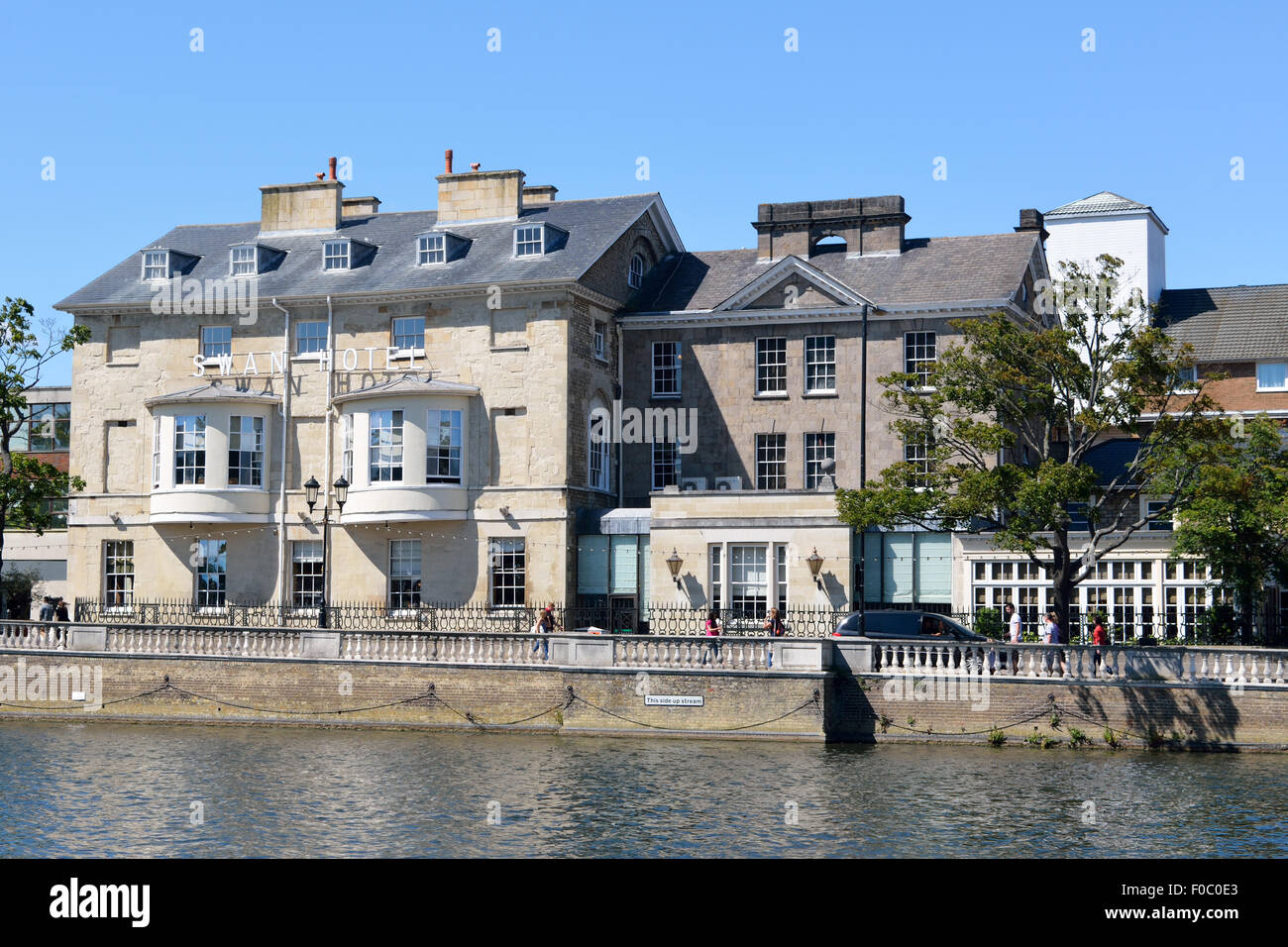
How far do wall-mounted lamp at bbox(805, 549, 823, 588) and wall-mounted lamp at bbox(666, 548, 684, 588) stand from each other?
3710mm

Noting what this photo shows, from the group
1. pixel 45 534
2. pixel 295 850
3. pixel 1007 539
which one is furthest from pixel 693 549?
pixel 45 534

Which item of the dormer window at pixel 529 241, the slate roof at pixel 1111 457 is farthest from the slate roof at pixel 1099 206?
the dormer window at pixel 529 241

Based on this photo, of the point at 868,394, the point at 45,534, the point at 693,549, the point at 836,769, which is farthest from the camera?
the point at 45,534

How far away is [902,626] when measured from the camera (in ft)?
114

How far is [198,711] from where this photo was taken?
37125 mm

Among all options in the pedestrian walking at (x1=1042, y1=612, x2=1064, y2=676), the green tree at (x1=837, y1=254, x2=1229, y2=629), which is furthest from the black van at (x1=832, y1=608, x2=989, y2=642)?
the green tree at (x1=837, y1=254, x2=1229, y2=629)

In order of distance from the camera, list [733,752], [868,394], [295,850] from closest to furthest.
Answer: [295,850], [733,752], [868,394]

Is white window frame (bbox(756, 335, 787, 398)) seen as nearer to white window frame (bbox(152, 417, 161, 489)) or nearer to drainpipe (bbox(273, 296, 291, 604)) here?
drainpipe (bbox(273, 296, 291, 604))

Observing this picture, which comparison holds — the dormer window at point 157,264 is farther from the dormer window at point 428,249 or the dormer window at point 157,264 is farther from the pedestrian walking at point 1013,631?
the pedestrian walking at point 1013,631

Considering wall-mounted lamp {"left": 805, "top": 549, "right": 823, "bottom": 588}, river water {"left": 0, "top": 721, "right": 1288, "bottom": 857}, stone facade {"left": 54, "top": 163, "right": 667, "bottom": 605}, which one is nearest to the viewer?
river water {"left": 0, "top": 721, "right": 1288, "bottom": 857}

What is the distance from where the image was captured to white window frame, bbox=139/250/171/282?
166 ft

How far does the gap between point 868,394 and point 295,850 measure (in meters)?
28.6

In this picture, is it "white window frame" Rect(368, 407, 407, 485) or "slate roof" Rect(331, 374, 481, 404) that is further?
"white window frame" Rect(368, 407, 407, 485)

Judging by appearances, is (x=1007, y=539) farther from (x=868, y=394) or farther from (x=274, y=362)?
(x=274, y=362)
